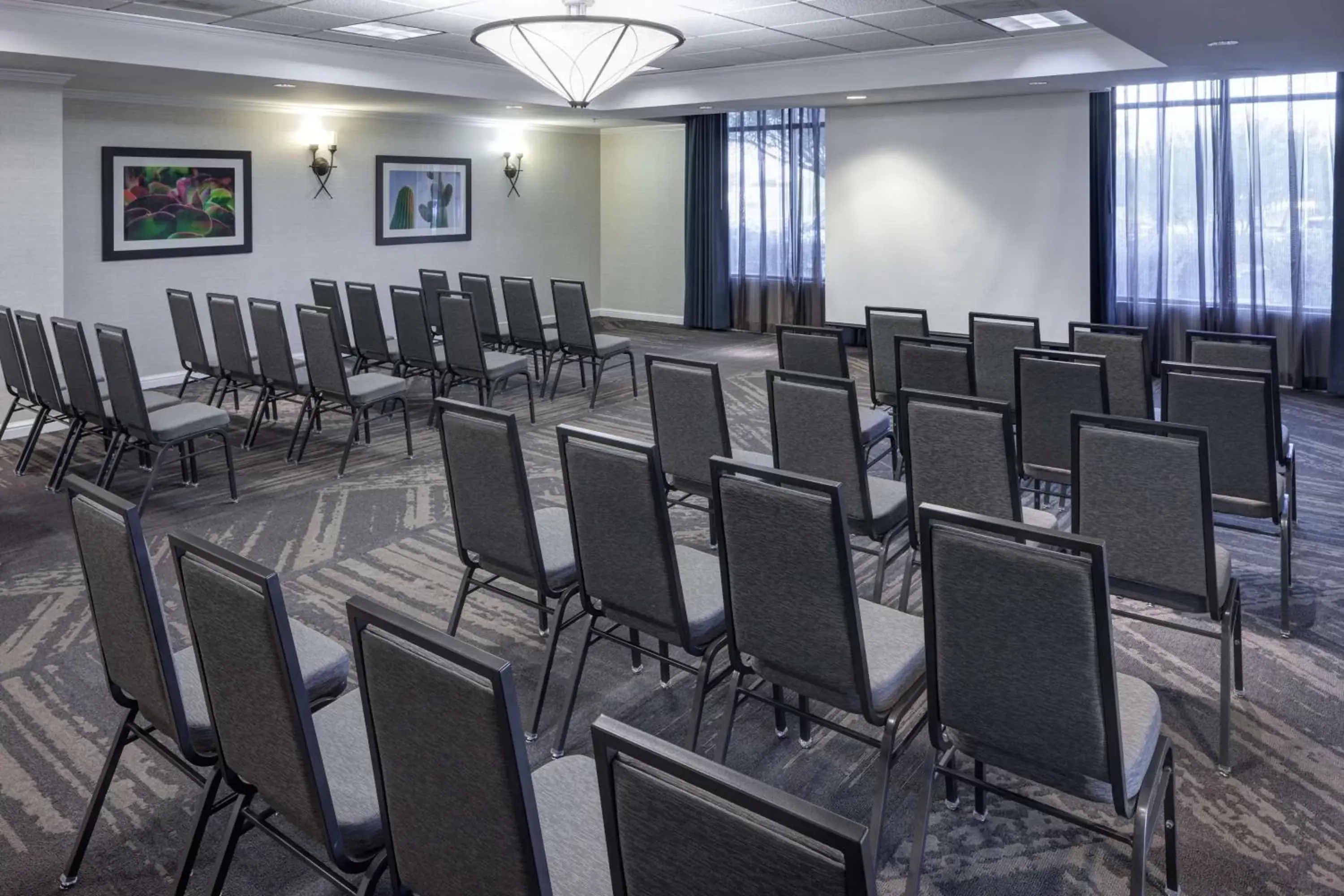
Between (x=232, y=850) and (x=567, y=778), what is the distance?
2.17 feet

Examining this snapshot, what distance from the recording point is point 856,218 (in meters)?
10.3

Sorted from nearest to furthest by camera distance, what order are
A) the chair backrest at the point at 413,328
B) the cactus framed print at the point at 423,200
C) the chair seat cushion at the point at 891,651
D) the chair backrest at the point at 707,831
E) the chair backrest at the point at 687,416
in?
the chair backrest at the point at 707,831, the chair seat cushion at the point at 891,651, the chair backrest at the point at 687,416, the chair backrest at the point at 413,328, the cactus framed print at the point at 423,200

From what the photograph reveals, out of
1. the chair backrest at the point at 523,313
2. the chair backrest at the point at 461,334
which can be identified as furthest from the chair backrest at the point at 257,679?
the chair backrest at the point at 523,313

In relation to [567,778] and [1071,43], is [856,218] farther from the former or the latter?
[567,778]

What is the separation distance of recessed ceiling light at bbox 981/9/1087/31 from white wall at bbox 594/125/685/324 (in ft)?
19.2

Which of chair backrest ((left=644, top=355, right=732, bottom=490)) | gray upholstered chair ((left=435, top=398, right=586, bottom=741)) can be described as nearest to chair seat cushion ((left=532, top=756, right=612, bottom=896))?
gray upholstered chair ((left=435, top=398, right=586, bottom=741))

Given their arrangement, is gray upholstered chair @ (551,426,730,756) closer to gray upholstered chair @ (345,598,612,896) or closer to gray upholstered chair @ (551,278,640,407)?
gray upholstered chair @ (345,598,612,896)

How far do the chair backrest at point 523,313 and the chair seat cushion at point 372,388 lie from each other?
1813 mm

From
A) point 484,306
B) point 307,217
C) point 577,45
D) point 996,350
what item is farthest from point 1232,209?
point 307,217

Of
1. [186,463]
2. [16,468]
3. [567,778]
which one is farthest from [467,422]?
[16,468]

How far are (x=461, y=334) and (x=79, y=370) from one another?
2286 mm

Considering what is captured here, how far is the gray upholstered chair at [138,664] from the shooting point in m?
1.96

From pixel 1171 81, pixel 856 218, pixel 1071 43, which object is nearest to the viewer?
pixel 1071 43

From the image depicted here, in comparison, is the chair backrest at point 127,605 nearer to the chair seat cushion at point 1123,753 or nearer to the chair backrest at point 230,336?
the chair seat cushion at point 1123,753
